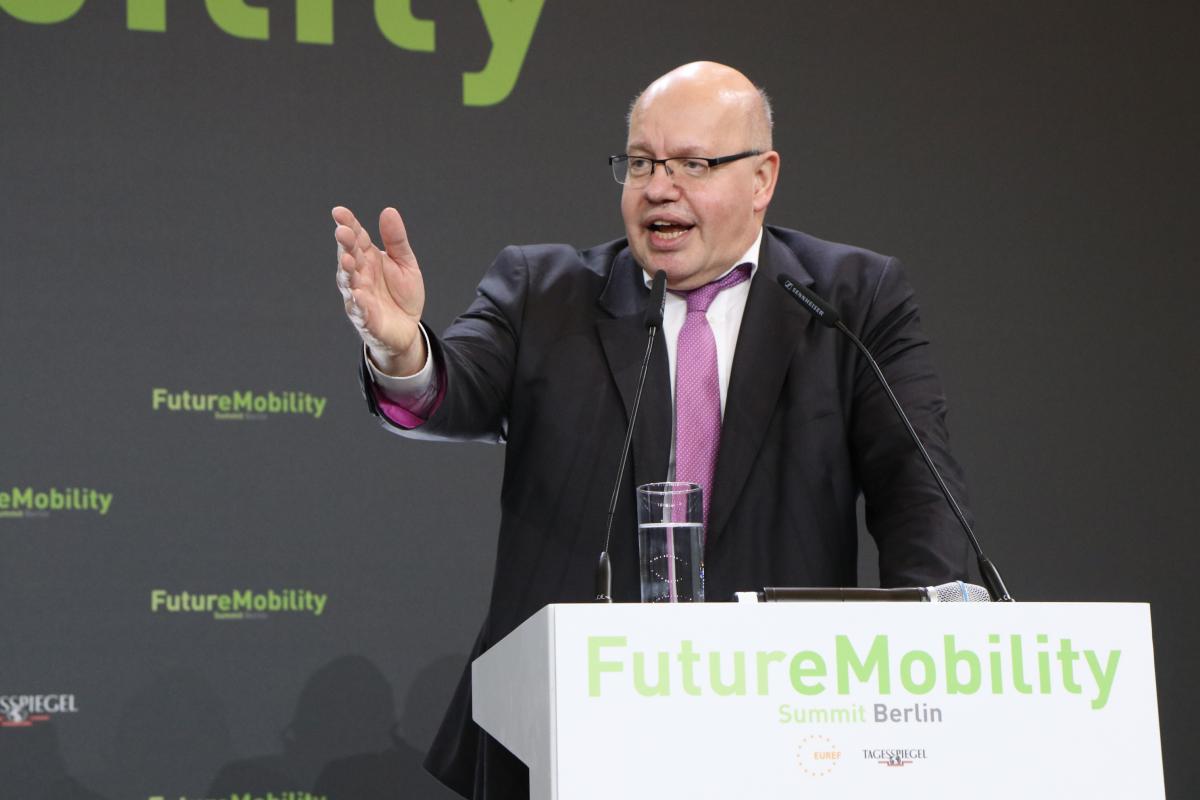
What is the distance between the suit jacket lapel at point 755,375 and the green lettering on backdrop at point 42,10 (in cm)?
201

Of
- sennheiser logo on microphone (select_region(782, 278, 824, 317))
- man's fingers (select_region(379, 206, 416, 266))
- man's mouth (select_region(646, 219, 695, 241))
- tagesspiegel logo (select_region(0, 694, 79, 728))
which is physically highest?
man's mouth (select_region(646, 219, 695, 241))

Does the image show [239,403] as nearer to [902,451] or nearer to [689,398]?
[689,398]

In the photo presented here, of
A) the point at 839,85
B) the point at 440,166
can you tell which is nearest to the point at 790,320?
the point at 440,166

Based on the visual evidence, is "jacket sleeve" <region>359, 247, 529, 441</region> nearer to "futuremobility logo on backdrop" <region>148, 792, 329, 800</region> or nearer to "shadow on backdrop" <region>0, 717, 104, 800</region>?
"futuremobility logo on backdrop" <region>148, 792, 329, 800</region>

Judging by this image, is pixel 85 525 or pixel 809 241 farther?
pixel 85 525

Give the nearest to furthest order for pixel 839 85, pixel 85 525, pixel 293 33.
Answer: pixel 85 525, pixel 293 33, pixel 839 85

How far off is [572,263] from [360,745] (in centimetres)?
152

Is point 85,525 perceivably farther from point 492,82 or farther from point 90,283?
point 492,82

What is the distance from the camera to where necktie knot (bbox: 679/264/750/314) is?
2.36 metres

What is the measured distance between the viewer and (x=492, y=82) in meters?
3.67

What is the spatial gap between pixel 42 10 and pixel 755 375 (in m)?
2.20

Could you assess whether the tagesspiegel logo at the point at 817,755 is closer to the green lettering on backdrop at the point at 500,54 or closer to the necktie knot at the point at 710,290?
the necktie knot at the point at 710,290

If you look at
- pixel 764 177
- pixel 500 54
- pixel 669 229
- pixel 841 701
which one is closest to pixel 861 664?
pixel 841 701

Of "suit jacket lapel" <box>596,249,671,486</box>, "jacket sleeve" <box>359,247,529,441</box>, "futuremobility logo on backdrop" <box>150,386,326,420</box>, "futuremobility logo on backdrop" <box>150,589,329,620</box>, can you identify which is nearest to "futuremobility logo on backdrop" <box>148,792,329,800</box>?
"futuremobility logo on backdrop" <box>150,589,329,620</box>
